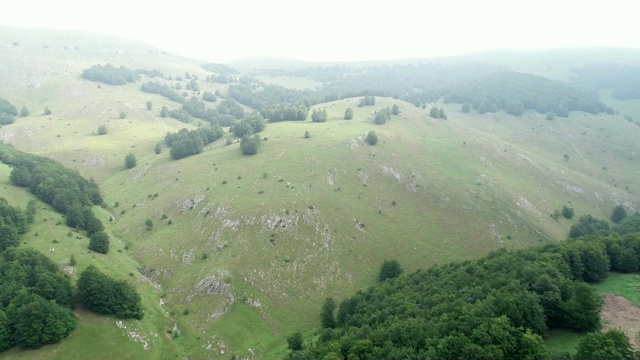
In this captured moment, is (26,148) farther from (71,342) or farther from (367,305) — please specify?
(367,305)

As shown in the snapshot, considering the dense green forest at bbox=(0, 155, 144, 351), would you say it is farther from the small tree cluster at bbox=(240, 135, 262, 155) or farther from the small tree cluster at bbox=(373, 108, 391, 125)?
the small tree cluster at bbox=(373, 108, 391, 125)

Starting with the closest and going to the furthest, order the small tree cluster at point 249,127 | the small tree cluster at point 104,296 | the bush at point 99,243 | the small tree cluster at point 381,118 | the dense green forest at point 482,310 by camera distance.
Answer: the dense green forest at point 482,310, the small tree cluster at point 104,296, the bush at point 99,243, the small tree cluster at point 249,127, the small tree cluster at point 381,118

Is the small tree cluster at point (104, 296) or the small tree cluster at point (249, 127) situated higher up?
the small tree cluster at point (249, 127)

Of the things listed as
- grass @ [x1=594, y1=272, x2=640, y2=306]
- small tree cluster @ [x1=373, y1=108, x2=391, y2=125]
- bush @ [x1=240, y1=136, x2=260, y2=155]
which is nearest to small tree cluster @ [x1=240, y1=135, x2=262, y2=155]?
bush @ [x1=240, y1=136, x2=260, y2=155]

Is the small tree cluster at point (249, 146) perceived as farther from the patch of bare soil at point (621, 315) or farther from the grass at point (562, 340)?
the patch of bare soil at point (621, 315)

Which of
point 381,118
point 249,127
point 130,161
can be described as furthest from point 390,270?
point 130,161

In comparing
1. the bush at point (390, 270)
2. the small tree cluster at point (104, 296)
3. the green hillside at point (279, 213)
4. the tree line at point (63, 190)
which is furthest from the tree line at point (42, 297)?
the bush at point (390, 270)
